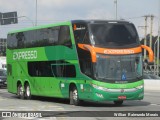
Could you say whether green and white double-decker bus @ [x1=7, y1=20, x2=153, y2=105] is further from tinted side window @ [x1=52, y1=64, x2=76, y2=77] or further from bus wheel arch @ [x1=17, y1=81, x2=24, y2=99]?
bus wheel arch @ [x1=17, y1=81, x2=24, y2=99]

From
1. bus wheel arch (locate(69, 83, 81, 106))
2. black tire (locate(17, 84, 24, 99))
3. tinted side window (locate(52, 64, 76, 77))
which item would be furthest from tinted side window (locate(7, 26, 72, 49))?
black tire (locate(17, 84, 24, 99))

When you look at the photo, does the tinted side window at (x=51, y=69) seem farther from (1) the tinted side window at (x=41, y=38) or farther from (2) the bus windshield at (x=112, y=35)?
(2) the bus windshield at (x=112, y=35)

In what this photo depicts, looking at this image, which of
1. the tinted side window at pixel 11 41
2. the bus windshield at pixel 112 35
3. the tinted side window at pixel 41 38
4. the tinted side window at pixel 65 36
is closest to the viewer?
the bus windshield at pixel 112 35

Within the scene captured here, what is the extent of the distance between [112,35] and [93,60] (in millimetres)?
1494

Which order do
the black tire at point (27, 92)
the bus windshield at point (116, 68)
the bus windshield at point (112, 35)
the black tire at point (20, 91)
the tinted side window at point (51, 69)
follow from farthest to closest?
the black tire at point (20, 91)
the black tire at point (27, 92)
the tinted side window at point (51, 69)
the bus windshield at point (112, 35)
the bus windshield at point (116, 68)

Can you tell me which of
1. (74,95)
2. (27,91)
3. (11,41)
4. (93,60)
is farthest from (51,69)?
(11,41)

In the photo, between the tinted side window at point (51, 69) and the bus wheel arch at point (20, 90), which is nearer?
the tinted side window at point (51, 69)

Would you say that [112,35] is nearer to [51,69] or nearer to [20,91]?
[51,69]

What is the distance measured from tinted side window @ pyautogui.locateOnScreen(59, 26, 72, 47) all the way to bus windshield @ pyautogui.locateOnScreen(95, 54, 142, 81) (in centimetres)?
219

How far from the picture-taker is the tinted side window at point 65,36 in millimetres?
22314

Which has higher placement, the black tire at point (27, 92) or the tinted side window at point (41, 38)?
the tinted side window at point (41, 38)

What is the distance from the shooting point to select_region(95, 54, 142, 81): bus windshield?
20.6 m

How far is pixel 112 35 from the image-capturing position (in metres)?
21.2

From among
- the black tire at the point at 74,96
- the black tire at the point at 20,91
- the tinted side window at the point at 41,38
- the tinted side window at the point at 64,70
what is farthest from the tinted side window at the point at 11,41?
the black tire at the point at 74,96
